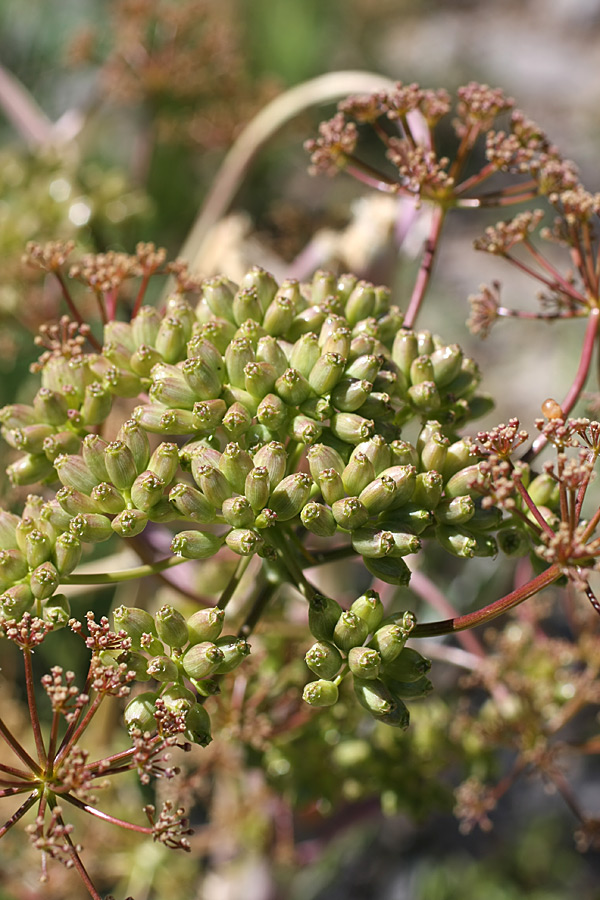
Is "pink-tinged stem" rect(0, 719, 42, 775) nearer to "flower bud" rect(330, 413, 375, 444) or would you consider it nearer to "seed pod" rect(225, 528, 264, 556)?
"seed pod" rect(225, 528, 264, 556)

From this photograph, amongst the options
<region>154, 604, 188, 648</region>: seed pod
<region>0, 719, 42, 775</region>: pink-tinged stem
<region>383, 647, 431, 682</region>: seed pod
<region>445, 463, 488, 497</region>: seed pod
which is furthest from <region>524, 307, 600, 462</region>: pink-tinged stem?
<region>0, 719, 42, 775</region>: pink-tinged stem

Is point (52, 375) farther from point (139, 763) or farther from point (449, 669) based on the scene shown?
point (449, 669)

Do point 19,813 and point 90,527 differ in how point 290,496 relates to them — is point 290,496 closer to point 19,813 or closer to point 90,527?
point 90,527

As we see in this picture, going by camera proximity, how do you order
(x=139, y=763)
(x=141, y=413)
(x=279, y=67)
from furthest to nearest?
(x=279, y=67)
(x=141, y=413)
(x=139, y=763)

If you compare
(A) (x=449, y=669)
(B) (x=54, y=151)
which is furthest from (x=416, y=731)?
(B) (x=54, y=151)

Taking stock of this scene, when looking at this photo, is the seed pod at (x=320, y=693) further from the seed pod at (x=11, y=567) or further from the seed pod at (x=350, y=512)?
the seed pod at (x=11, y=567)

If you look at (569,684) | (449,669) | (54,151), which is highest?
(54,151)

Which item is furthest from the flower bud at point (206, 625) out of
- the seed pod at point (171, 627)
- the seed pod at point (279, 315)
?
the seed pod at point (279, 315)
